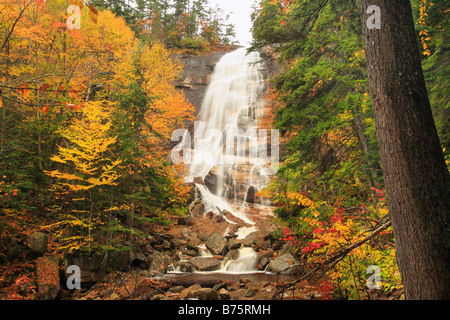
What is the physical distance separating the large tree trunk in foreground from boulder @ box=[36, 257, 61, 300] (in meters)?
8.98

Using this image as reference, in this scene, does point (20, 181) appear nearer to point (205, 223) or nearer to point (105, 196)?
point (105, 196)

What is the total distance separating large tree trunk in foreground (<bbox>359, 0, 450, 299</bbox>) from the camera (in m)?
2.30

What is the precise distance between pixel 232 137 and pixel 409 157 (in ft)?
79.4

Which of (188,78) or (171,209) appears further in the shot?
(188,78)

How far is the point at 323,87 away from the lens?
7.89 m

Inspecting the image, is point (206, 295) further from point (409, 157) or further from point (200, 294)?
point (409, 157)

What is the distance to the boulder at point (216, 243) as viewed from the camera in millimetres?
13141

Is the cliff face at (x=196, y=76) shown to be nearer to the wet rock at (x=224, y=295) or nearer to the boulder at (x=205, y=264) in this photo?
the boulder at (x=205, y=264)

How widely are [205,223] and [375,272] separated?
12.8 m

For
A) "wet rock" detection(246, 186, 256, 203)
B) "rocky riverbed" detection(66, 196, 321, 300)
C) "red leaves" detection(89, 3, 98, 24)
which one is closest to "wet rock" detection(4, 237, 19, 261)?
"rocky riverbed" detection(66, 196, 321, 300)

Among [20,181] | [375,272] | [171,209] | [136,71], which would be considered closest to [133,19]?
[136,71]

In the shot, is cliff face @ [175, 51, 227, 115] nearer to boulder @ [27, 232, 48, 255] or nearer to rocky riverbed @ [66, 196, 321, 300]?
rocky riverbed @ [66, 196, 321, 300]

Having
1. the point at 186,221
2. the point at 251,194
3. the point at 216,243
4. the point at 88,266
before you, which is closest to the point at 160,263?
the point at 88,266

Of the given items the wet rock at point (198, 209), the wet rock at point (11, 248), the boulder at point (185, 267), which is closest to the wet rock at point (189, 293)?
the boulder at point (185, 267)
